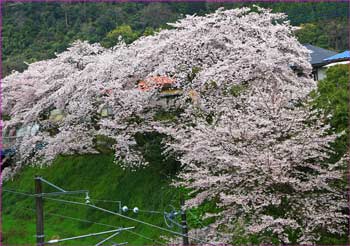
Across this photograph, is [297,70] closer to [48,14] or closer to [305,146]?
[305,146]

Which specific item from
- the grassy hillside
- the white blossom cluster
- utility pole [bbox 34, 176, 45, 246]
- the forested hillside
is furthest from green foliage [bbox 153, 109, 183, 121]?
the forested hillside

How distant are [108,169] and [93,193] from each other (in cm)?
117

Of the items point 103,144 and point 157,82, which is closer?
point 157,82

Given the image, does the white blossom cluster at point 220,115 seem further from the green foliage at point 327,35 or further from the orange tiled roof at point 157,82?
the green foliage at point 327,35

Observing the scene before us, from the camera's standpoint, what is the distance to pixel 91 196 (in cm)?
→ 1564

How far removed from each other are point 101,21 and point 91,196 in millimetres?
27524

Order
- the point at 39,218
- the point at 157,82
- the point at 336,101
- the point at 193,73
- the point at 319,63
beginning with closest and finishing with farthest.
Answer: the point at 39,218
the point at 336,101
the point at 193,73
the point at 157,82
the point at 319,63

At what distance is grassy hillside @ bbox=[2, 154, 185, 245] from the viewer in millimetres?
13234

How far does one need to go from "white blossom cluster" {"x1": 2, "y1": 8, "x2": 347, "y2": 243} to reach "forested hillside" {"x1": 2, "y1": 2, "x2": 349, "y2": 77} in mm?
19190

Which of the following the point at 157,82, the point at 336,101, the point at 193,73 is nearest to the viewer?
the point at 336,101

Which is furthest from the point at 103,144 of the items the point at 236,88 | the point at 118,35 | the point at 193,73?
the point at 118,35

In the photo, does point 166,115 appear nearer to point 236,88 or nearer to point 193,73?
point 193,73

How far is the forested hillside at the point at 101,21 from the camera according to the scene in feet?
118

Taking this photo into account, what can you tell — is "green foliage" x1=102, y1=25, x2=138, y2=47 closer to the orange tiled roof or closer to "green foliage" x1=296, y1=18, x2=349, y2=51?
"green foliage" x1=296, y1=18, x2=349, y2=51
